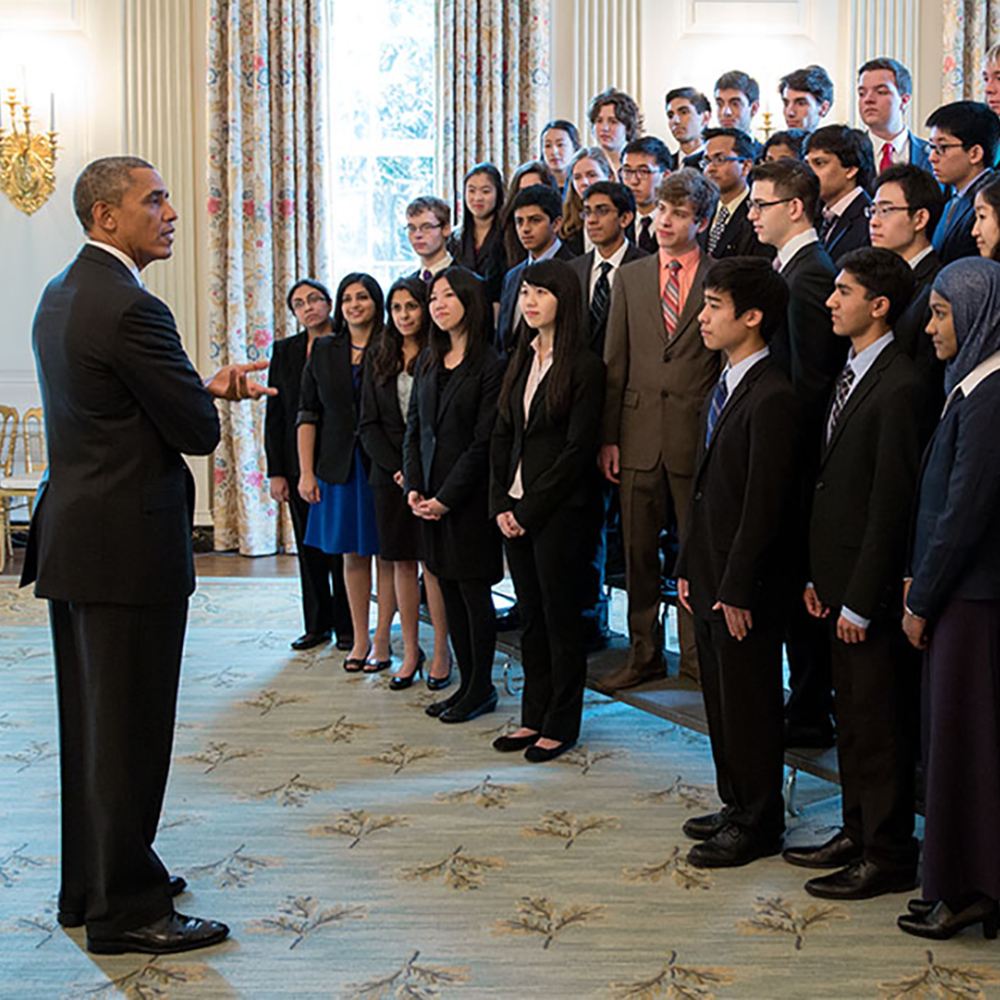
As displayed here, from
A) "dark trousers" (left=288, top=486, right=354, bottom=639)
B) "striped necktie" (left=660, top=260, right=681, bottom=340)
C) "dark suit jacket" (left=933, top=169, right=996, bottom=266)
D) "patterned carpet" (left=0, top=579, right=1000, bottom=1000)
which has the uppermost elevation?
"dark suit jacket" (left=933, top=169, right=996, bottom=266)

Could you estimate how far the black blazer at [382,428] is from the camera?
16.6 feet

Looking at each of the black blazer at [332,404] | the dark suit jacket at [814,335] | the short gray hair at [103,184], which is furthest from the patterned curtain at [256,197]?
the short gray hair at [103,184]

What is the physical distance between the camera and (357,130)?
27.4ft

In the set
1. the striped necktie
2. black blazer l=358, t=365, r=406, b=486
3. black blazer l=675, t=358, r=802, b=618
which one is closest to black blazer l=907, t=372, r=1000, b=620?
black blazer l=675, t=358, r=802, b=618

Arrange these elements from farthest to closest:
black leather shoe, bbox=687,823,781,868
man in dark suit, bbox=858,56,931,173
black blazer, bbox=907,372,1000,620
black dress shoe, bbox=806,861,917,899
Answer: man in dark suit, bbox=858,56,931,173 → black leather shoe, bbox=687,823,781,868 → black dress shoe, bbox=806,861,917,899 → black blazer, bbox=907,372,1000,620

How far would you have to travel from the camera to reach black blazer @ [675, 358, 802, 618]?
3355mm

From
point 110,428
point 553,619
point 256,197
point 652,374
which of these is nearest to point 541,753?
point 553,619

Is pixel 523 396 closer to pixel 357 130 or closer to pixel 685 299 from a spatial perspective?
pixel 685 299

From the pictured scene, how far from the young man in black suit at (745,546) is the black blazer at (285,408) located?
2571 millimetres

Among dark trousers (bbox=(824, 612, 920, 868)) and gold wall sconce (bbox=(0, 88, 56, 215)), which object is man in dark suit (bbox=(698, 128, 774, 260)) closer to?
dark trousers (bbox=(824, 612, 920, 868))

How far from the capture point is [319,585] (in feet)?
19.0

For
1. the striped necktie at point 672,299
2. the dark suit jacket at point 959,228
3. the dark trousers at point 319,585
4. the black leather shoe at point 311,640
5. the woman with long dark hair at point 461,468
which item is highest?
the dark suit jacket at point 959,228

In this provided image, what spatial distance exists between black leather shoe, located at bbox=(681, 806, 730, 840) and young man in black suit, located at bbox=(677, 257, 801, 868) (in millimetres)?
58

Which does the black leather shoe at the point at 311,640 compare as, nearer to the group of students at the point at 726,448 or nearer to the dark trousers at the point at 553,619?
the group of students at the point at 726,448
